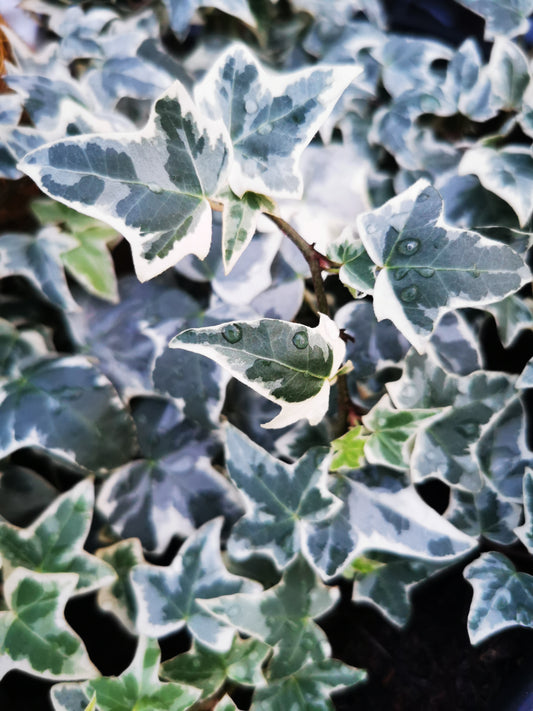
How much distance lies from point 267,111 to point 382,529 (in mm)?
417

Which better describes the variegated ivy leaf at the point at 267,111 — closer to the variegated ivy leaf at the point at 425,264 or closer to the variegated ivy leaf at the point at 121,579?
the variegated ivy leaf at the point at 425,264

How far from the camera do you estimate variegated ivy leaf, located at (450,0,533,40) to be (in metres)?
0.76

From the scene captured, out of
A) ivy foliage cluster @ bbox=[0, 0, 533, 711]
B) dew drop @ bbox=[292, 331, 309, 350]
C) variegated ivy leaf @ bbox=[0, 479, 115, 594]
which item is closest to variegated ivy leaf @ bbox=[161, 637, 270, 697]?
ivy foliage cluster @ bbox=[0, 0, 533, 711]

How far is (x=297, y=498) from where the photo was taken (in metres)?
0.62

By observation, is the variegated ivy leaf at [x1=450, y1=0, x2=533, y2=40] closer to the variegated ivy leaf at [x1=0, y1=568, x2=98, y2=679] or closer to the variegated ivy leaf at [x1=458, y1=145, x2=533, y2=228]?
the variegated ivy leaf at [x1=458, y1=145, x2=533, y2=228]

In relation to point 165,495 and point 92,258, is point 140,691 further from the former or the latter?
point 92,258

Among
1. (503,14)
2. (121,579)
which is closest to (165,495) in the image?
(121,579)

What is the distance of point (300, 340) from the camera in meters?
0.47

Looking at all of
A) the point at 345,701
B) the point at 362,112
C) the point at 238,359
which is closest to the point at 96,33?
the point at 362,112

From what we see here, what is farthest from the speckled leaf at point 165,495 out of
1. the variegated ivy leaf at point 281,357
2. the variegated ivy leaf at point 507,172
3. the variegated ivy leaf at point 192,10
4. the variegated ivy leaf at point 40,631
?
the variegated ivy leaf at point 192,10

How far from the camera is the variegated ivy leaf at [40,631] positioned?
0.59m

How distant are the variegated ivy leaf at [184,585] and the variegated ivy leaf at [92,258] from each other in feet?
1.02

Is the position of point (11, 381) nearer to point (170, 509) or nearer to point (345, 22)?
point (170, 509)

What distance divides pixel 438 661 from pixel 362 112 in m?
0.71
